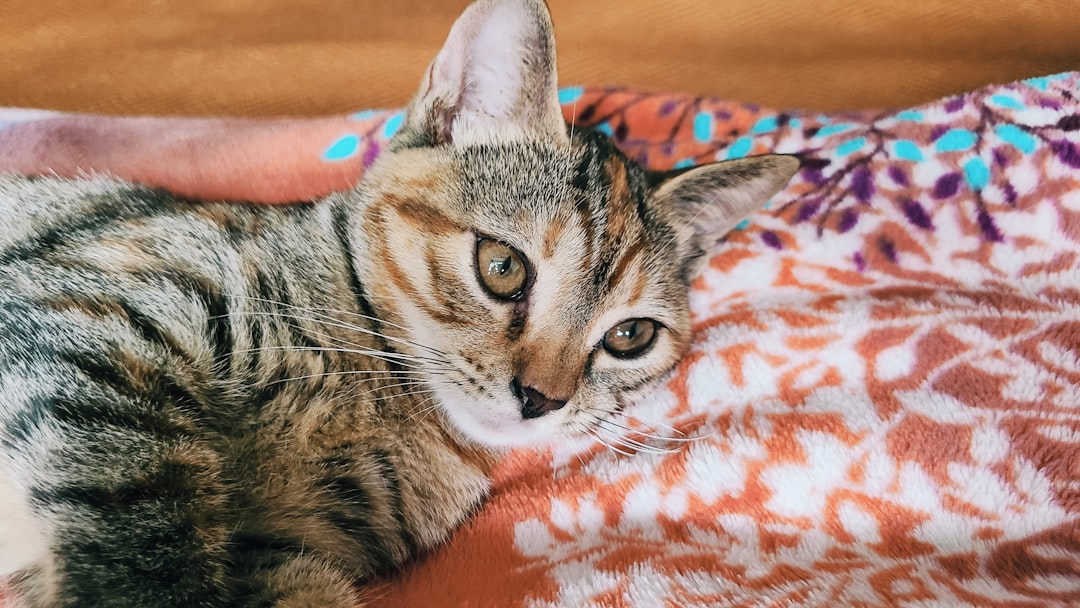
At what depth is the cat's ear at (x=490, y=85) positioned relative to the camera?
1.07 meters

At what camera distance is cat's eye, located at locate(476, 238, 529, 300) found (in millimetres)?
1068

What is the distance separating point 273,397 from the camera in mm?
971

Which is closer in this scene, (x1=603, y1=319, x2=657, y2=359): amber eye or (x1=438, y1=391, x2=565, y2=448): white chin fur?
(x1=438, y1=391, x2=565, y2=448): white chin fur

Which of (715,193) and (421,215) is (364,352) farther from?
(715,193)

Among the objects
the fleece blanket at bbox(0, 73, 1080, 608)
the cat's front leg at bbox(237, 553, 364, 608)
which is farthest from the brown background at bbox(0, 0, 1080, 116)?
the cat's front leg at bbox(237, 553, 364, 608)

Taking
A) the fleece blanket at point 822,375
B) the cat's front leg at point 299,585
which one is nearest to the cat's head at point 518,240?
the fleece blanket at point 822,375

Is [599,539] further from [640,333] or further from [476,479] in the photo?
[640,333]

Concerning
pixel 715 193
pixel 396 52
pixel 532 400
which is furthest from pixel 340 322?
pixel 396 52

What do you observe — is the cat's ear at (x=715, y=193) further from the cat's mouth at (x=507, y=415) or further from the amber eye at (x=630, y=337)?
the cat's mouth at (x=507, y=415)

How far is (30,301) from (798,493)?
112 centimetres

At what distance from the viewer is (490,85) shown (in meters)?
1.16

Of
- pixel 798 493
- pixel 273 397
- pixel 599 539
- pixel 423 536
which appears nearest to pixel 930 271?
pixel 798 493

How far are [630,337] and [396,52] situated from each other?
1.07 metres

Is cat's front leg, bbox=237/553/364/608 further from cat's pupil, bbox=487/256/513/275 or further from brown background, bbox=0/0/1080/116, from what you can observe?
brown background, bbox=0/0/1080/116
